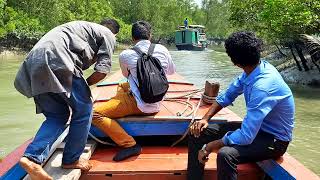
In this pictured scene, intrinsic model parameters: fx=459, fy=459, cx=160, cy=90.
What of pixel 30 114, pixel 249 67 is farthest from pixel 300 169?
pixel 30 114

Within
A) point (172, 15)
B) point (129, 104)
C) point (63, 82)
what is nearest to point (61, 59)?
point (63, 82)

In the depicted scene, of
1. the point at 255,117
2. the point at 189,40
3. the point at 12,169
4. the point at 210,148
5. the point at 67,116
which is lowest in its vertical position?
the point at 189,40

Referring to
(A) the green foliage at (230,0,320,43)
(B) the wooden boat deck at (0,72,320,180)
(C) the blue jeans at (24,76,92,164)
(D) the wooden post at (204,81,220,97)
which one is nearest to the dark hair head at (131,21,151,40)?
(B) the wooden boat deck at (0,72,320,180)

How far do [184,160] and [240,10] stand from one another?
48.2 ft

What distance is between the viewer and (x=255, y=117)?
2.83 meters

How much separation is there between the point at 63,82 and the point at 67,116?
0.30 metres

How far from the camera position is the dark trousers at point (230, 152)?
2918mm

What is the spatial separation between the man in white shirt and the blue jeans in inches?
20.8

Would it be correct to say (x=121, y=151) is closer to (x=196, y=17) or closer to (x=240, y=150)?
(x=240, y=150)

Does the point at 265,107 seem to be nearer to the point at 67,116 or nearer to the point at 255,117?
the point at 255,117

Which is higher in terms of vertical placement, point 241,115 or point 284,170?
point 284,170

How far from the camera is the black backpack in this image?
150 inches

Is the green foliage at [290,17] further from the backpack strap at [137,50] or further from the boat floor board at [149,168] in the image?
the boat floor board at [149,168]

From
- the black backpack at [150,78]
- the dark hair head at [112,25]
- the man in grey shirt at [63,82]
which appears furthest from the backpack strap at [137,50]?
the man in grey shirt at [63,82]
